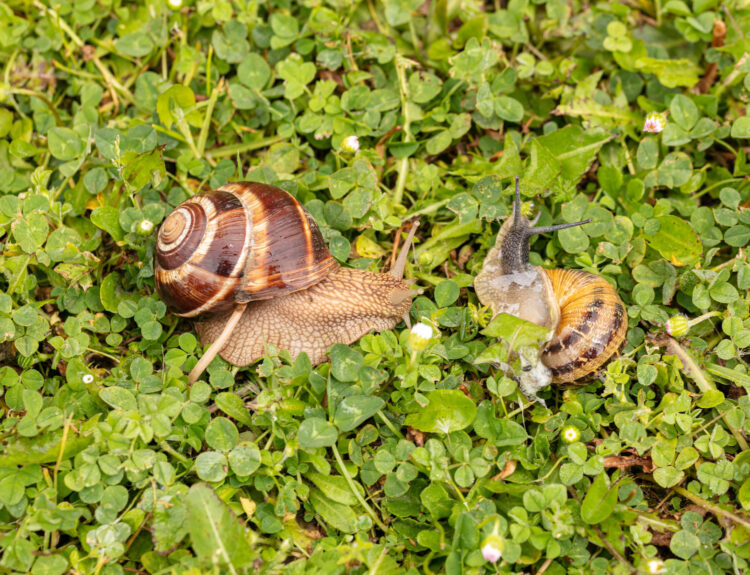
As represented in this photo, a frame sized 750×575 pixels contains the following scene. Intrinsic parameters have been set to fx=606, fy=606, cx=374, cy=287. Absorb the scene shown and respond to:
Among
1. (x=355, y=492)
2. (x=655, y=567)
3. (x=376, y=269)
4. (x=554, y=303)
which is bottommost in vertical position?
(x=655, y=567)

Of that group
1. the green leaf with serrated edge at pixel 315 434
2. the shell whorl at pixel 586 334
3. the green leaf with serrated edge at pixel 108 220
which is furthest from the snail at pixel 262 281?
the shell whorl at pixel 586 334

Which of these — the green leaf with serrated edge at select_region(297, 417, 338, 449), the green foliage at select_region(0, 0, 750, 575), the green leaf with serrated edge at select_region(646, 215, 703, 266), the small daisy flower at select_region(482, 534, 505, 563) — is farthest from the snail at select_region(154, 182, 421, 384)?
the green leaf with serrated edge at select_region(646, 215, 703, 266)

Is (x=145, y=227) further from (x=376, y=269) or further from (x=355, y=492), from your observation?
(x=355, y=492)

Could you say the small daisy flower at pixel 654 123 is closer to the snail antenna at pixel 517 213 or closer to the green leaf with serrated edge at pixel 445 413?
the snail antenna at pixel 517 213

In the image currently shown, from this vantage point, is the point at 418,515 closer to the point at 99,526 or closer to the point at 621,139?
the point at 99,526

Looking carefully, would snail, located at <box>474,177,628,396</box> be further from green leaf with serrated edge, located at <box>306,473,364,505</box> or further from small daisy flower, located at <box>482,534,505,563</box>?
green leaf with serrated edge, located at <box>306,473,364,505</box>

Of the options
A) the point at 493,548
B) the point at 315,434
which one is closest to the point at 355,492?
the point at 315,434
